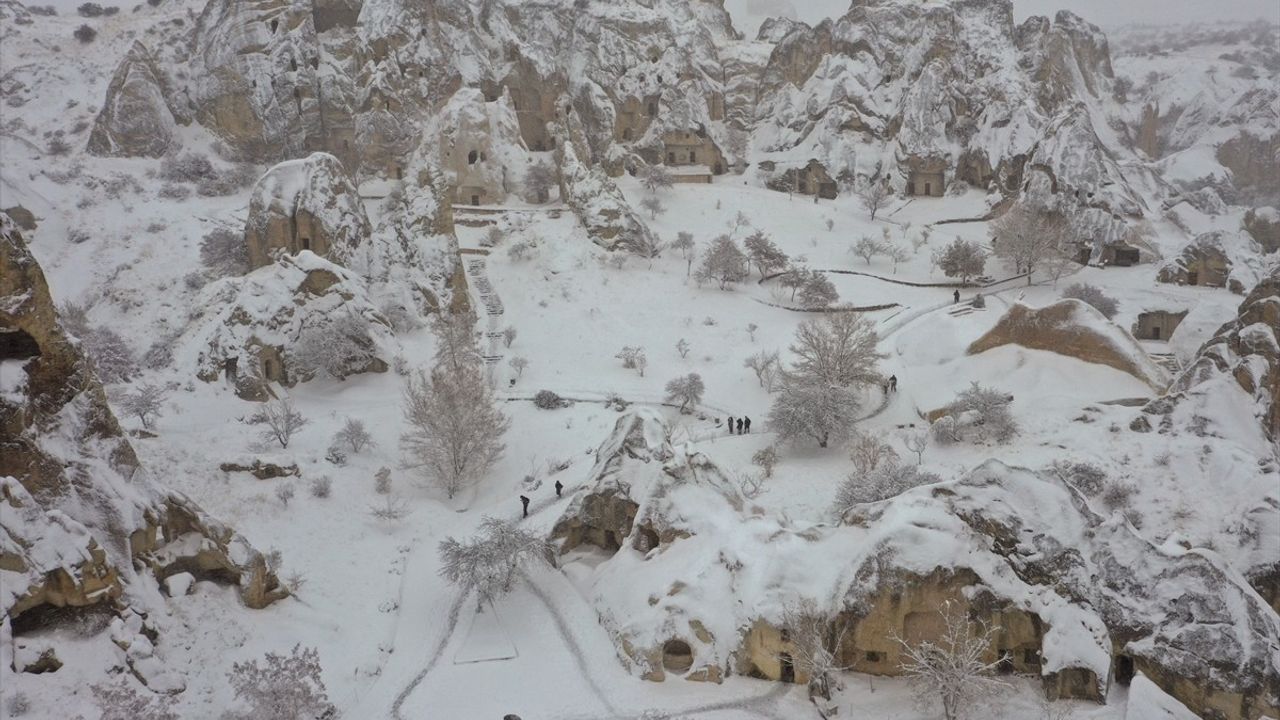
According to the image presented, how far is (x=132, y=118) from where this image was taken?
61.1 m

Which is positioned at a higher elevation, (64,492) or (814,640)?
(64,492)

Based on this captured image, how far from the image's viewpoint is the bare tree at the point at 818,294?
177ft

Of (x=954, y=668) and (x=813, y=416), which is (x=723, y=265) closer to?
(x=813, y=416)

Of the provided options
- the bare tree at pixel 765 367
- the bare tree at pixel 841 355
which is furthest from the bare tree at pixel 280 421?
the bare tree at pixel 841 355

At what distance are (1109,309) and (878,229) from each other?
19810 mm

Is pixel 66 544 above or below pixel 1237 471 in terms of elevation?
above

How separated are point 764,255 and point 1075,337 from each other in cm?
2214

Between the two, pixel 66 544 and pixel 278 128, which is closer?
pixel 66 544

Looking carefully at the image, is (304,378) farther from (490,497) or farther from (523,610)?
(523,610)

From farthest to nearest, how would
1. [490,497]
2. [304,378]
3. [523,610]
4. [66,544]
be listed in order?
[304,378] → [490,497] → [523,610] → [66,544]

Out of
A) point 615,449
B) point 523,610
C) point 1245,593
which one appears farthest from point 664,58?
point 1245,593

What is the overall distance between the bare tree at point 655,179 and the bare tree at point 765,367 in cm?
2671

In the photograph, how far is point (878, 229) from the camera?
68312 mm

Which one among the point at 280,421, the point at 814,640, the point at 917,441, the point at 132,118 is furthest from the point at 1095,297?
the point at 132,118
